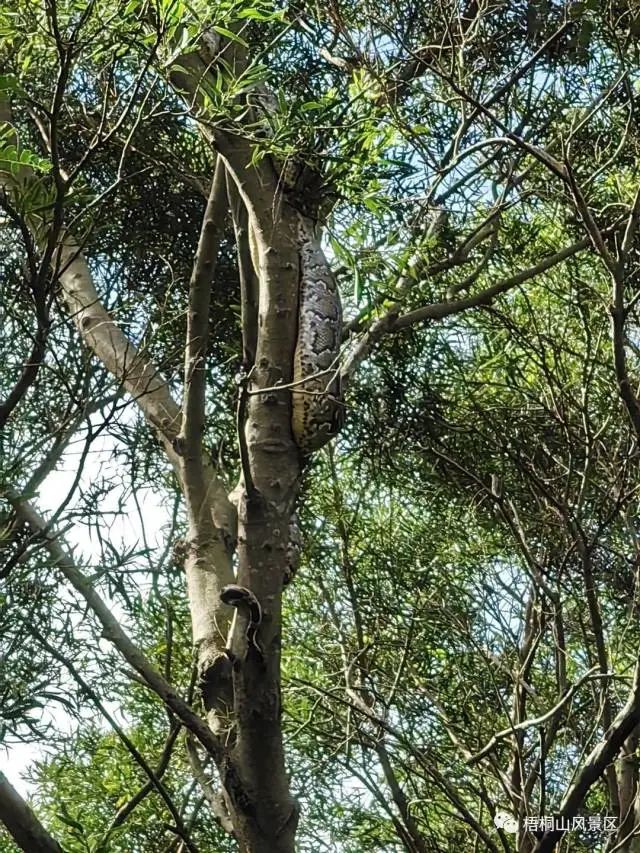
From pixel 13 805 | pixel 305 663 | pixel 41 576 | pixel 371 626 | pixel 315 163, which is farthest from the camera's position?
pixel 305 663

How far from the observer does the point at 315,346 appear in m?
3.25

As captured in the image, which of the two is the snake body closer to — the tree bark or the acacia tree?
the acacia tree

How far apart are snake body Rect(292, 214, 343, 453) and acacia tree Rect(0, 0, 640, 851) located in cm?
1

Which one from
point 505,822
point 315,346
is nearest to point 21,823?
point 315,346

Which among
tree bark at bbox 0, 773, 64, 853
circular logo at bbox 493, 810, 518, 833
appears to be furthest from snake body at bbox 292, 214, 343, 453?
circular logo at bbox 493, 810, 518, 833

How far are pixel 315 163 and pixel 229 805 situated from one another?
1.64 meters

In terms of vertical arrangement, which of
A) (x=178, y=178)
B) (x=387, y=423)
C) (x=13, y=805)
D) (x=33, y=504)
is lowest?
(x=13, y=805)

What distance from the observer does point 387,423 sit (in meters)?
5.12

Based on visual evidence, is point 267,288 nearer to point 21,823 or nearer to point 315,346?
point 315,346

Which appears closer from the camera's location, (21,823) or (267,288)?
(21,823)

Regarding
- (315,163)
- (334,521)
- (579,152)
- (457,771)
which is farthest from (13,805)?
(579,152)

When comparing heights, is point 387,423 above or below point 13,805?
above

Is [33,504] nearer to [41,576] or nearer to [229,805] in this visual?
[41,576]

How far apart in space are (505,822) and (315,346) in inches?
72.8
